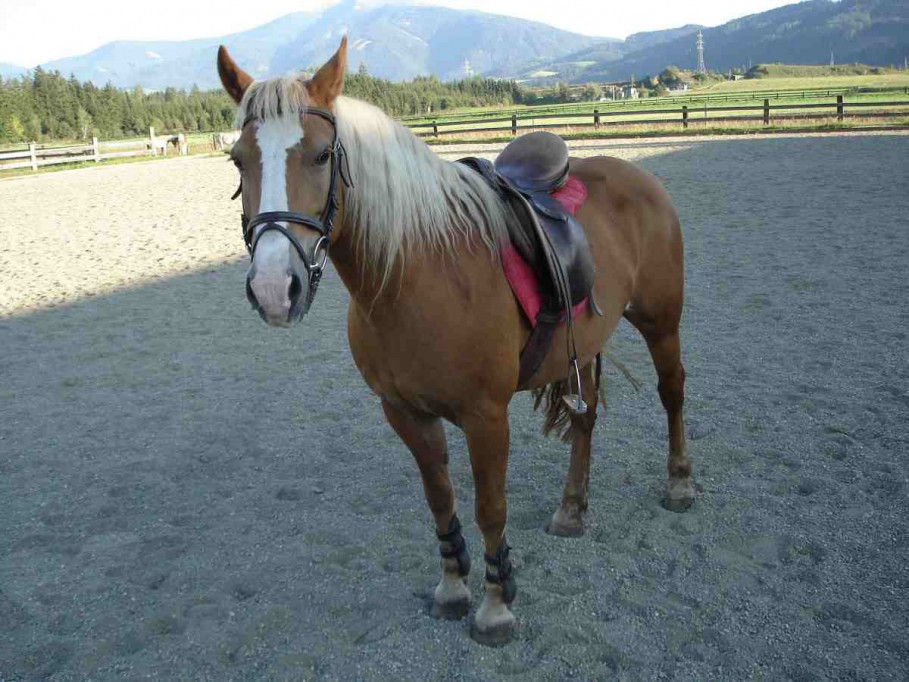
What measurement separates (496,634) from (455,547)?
1.17 feet

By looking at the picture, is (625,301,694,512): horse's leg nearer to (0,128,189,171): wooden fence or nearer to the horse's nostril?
the horse's nostril

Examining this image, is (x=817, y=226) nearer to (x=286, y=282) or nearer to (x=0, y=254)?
(x=286, y=282)

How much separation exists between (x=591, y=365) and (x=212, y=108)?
59256 millimetres

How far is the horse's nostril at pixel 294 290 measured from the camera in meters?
1.61

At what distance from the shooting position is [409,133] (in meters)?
2.12

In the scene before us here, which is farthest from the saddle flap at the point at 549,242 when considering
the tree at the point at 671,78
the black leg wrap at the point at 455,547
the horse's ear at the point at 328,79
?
the tree at the point at 671,78

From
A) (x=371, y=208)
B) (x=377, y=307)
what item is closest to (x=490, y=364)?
(x=377, y=307)

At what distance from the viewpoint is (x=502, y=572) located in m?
2.49

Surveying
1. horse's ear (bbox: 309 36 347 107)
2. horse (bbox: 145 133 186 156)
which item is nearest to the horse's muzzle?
horse's ear (bbox: 309 36 347 107)

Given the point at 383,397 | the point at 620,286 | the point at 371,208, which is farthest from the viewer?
the point at 620,286

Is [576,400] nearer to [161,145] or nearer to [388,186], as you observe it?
[388,186]

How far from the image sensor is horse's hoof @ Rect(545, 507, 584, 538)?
10.0ft

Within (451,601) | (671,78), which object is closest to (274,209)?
(451,601)

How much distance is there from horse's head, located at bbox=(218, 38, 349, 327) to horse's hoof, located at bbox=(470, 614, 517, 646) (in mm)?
1458
